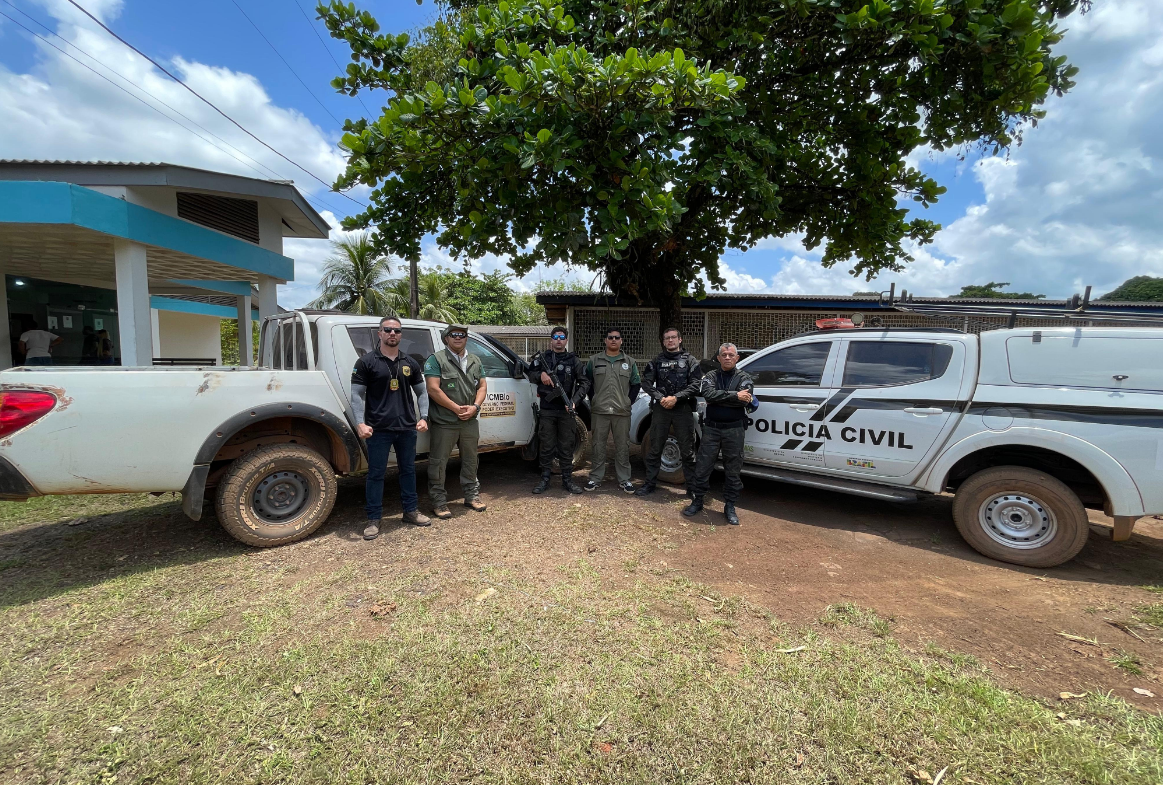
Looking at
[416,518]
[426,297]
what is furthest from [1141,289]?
[416,518]

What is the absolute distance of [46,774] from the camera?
181 centimetres

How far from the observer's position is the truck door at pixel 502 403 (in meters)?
5.12

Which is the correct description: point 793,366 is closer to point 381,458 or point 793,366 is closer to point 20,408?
point 381,458

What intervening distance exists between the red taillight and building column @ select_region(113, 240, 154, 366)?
451 cm

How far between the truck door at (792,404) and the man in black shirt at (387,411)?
3078 millimetres

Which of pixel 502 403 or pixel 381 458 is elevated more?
pixel 502 403

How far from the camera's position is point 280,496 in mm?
3879

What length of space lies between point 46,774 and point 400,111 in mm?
4818

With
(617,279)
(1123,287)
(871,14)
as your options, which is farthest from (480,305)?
(1123,287)

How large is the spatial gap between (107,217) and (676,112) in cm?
720

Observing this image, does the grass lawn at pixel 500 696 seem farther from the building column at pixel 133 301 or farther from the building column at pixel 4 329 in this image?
the building column at pixel 4 329

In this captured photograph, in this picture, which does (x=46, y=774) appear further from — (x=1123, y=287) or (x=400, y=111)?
(x=1123, y=287)

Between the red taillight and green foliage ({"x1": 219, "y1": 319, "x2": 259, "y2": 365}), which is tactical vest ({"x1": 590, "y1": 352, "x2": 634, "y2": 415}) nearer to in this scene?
the red taillight

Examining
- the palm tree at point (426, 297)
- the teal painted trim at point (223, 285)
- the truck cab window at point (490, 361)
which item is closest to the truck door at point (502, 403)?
the truck cab window at point (490, 361)
